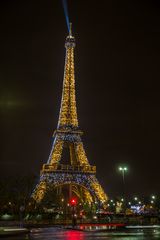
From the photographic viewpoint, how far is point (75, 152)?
84250mm

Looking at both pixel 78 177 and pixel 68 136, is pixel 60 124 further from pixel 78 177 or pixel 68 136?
pixel 78 177

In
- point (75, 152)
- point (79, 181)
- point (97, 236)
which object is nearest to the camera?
point (97, 236)

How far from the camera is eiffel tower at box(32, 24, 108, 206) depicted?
8056 centimetres

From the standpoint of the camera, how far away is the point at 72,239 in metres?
22.3

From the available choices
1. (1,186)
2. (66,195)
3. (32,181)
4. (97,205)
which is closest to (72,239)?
(1,186)

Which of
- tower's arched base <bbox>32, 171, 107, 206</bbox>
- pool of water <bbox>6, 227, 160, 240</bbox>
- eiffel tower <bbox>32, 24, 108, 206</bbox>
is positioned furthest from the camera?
eiffel tower <bbox>32, 24, 108, 206</bbox>

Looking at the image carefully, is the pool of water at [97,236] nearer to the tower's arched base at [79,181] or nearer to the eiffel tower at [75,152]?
the tower's arched base at [79,181]

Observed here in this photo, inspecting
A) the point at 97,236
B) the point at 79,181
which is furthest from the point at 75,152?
the point at 97,236

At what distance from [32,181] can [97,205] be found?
17.2 m

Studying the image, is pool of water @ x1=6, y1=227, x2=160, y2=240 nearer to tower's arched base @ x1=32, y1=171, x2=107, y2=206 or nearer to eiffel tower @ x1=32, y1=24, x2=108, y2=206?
tower's arched base @ x1=32, y1=171, x2=107, y2=206

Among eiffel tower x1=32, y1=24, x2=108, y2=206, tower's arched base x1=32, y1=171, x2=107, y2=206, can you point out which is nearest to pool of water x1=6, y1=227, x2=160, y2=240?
tower's arched base x1=32, y1=171, x2=107, y2=206

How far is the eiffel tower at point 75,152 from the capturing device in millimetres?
80562

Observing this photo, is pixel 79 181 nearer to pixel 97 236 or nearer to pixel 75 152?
Result: pixel 75 152

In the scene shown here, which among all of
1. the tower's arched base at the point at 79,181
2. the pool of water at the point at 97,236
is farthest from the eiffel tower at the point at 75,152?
the pool of water at the point at 97,236
